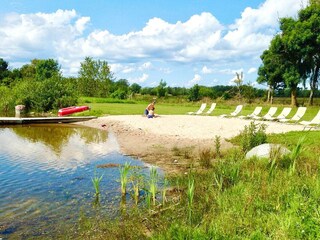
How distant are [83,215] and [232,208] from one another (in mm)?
2561

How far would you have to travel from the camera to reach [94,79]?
6038cm

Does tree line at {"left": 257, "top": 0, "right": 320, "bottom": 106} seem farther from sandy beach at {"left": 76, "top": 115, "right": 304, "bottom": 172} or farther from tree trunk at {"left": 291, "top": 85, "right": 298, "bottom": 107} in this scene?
sandy beach at {"left": 76, "top": 115, "right": 304, "bottom": 172}

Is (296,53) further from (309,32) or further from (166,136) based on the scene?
(166,136)

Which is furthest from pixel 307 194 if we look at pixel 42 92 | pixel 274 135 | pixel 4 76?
pixel 4 76

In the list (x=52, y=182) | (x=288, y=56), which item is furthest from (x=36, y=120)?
(x=288, y=56)

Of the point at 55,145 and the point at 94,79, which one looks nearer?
the point at 55,145

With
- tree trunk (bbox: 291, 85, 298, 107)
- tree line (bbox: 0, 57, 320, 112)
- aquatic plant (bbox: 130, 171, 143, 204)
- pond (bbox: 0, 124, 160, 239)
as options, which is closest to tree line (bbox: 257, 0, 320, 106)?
tree trunk (bbox: 291, 85, 298, 107)

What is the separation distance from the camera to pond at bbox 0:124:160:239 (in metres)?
6.00

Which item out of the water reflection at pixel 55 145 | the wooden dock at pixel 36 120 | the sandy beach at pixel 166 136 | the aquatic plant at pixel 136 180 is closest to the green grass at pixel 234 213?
the aquatic plant at pixel 136 180

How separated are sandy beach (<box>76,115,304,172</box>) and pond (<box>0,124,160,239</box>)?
0.73 metres

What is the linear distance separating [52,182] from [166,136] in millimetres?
7345

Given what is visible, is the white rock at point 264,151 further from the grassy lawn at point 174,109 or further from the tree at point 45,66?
the tree at point 45,66

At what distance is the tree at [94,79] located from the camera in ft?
194

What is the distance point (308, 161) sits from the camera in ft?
26.9
